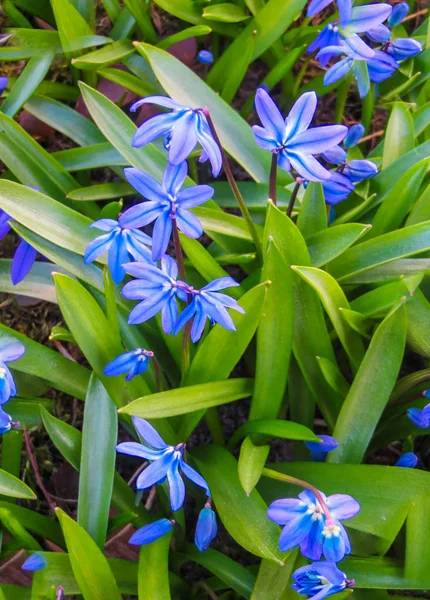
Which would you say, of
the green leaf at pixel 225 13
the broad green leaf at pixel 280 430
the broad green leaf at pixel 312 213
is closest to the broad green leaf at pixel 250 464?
the broad green leaf at pixel 280 430

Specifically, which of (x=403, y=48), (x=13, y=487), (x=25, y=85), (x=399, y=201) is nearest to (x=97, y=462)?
(x=13, y=487)

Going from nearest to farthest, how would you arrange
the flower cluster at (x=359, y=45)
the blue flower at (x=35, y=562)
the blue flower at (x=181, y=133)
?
the blue flower at (x=181, y=133), the blue flower at (x=35, y=562), the flower cluster at (x=359, y=45)

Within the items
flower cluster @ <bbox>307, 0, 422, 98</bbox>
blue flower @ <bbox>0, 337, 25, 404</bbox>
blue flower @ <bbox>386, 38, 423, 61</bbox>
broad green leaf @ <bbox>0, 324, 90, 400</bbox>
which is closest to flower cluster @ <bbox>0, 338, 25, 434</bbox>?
blue flower @ <bbox>0, 337, 25, 404</bbox>

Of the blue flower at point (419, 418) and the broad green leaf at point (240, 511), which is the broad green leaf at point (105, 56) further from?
the blue flower at point (419, 418)

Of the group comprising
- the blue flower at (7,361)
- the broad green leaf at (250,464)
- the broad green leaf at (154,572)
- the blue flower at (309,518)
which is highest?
the blue flower at (7,361)

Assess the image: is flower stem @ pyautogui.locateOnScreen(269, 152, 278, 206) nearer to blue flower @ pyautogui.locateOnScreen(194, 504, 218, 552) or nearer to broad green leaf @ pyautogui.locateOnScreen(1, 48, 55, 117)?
blue flower @ pyautogui.locateOnScreen(194, 504, 218, 552)

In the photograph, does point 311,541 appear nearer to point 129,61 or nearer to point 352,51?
point 352,51
